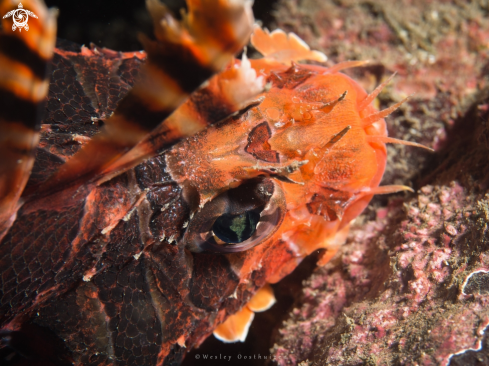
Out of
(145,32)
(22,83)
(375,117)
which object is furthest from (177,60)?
(145,32)

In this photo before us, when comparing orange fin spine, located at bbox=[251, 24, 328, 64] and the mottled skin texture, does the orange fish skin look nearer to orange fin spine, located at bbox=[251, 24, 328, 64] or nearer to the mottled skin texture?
the mottled skin texture

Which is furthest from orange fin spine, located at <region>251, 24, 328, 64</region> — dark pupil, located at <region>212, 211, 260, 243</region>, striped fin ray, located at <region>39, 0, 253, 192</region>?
striped fin ray, located at <region>39, 0, 253, 192</region>

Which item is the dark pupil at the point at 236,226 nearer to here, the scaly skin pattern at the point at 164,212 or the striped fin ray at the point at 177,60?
the scaly skin pattern at the point at 164,212

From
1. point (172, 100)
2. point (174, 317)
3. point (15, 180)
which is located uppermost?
point (172, 100)

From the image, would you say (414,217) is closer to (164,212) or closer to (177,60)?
(164,212)

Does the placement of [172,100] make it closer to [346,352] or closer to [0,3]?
[0,3]

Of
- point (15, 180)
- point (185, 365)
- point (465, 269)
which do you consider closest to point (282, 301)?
point (185, 365)
